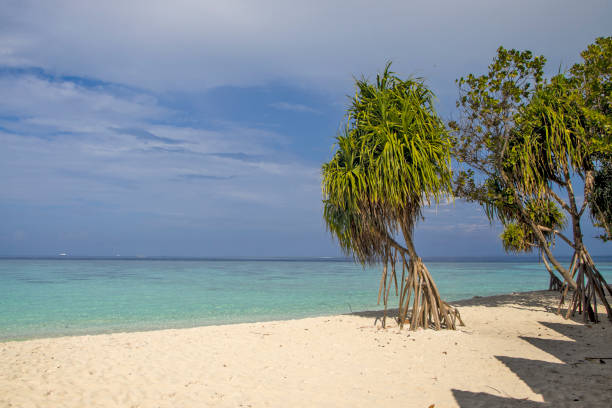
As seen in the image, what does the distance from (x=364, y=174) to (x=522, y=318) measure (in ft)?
18.6

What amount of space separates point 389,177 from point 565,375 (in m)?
3.85

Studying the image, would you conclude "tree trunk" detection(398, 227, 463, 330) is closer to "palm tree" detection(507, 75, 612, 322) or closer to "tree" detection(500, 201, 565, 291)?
"palm tree" detection(507, 75, 612, 322)

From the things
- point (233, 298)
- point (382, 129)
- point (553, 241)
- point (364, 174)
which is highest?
point (382, 129)

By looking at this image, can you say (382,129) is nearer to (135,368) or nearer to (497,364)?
(497,364)

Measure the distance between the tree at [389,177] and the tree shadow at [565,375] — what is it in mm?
2020

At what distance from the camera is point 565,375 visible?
5184 millimetres

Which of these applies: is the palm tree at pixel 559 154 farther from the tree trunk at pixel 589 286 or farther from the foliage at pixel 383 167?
the foliage at pixel 383 167

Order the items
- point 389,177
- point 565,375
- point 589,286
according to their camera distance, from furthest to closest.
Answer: point 589,286 → point 389,177 → point 565,375

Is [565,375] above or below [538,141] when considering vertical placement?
below

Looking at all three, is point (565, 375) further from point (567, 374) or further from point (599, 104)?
point (599, 104)

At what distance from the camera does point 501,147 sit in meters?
9.34

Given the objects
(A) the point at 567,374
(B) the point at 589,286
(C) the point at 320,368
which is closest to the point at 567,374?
(A) the point at 567,374

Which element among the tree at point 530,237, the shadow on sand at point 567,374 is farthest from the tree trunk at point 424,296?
the tree at point 530,237

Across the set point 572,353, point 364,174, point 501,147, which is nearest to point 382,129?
point 364,174
